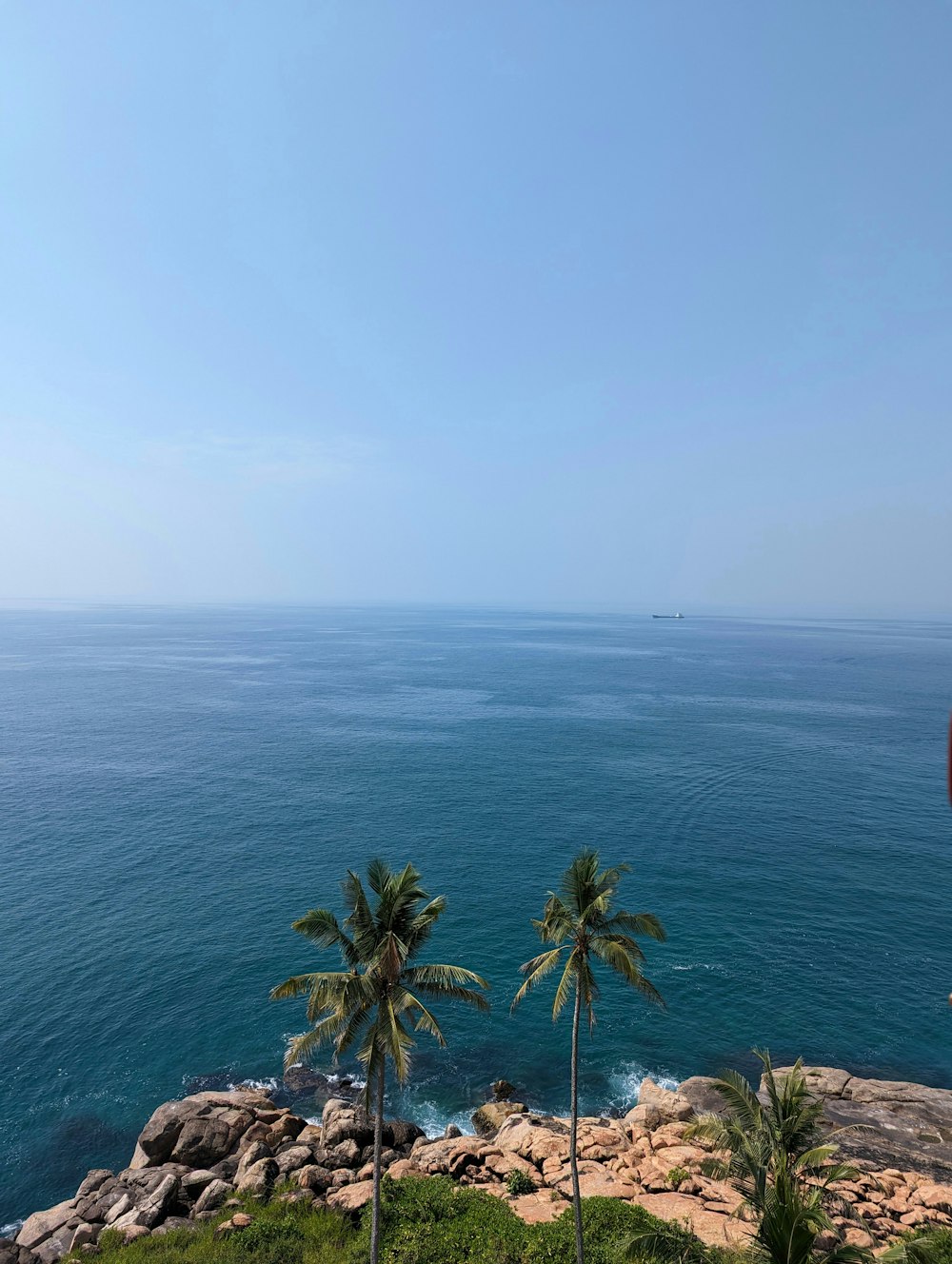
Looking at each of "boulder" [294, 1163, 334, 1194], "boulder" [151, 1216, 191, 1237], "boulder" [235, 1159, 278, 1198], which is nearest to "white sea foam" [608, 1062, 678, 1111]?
"boulder" [294, 1163, 334, 1194]

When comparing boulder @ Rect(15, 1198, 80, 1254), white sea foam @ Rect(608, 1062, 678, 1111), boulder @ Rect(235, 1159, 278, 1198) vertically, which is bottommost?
white sea foam @ Rect(608, 1062, 678, 1111)

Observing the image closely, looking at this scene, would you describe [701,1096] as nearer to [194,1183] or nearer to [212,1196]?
[212,1196]

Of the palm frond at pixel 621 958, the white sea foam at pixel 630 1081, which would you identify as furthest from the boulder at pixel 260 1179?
the palm frond at pixel 621 958

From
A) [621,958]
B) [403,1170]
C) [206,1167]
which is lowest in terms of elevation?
[206,1167]

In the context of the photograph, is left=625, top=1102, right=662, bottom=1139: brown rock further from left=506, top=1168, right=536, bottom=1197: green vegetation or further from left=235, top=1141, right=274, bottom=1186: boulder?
left=235, top=1141, right=274, bottom=1186: boulder

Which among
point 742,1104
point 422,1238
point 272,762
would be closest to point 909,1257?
point 742,1104

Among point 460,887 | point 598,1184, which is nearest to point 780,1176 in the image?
point 598,1184
